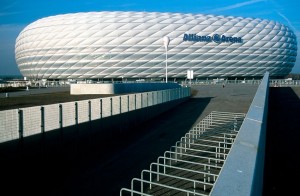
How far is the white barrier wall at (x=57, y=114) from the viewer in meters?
7.78

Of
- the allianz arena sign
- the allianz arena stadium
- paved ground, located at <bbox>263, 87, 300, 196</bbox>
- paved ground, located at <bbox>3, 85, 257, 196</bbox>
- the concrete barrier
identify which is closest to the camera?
the concrete barrier

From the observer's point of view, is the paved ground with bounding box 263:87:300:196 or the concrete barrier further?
the paved ground with bounding box 263:87:300:196

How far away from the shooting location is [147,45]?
69.2m

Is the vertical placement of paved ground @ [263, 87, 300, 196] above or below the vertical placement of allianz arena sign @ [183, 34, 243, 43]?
below

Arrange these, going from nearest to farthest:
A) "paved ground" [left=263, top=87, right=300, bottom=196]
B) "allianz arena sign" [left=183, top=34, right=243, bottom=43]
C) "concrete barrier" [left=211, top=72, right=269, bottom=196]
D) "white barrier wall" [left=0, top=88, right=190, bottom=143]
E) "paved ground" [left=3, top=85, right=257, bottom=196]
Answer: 1. "concrete barrier" [left=211, top=72, right=269, bottom=196]
2. "paved ground" [left=3, top=85, right=257, bottom=196]
3. "paved ground" [left=263, top=87, right=300, bottom=196]
4. "white barrier wall" [left=0, top=88, right=190, bottom=143]
5. "allianz arena sign" [left=183, top=34, right=243, bottom=43]

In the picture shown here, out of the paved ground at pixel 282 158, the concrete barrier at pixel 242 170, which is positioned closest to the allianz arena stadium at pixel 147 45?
the paved ground at pixel 282 158

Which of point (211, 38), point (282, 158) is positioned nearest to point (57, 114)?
point (282, 158)

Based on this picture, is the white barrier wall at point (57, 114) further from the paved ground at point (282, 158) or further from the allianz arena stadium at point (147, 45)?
the allianz arena stadium at point (147, 45)

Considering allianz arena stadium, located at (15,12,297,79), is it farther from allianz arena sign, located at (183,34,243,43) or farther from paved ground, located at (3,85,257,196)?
paved ground, located at (3,85,257,196)

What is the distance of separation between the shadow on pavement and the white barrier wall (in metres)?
0.68

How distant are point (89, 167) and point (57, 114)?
258 centimetres

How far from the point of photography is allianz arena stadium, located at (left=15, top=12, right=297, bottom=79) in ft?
226

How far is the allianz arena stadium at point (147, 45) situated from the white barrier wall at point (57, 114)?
5467 cm

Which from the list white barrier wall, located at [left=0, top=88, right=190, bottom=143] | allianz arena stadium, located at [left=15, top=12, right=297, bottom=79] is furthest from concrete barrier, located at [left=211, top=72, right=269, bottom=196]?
allianz arena stadium, located at [left=15, top=12, right=297, bottom=79]
